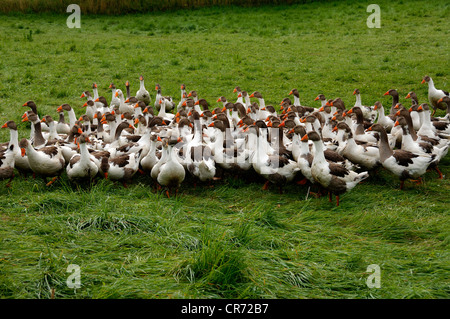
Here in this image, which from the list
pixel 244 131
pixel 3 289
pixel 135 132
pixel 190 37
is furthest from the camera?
pixel 190 37

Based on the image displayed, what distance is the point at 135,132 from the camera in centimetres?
854

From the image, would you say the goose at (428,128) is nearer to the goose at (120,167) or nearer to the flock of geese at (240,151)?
the flock of geese at (240,151)

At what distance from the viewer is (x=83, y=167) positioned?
21.0 feet

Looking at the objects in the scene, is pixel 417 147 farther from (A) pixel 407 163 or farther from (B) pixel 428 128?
(B) pixel 428 128

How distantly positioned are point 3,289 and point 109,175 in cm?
307

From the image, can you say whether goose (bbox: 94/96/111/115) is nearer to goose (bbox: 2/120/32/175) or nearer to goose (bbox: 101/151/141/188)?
goose (bbox: 2/120/32/175)

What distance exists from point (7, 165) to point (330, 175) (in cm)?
505

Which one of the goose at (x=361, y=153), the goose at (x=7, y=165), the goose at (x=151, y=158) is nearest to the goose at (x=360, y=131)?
the goose at (x=361, y=153)

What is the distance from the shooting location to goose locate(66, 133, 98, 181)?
21.0 feet

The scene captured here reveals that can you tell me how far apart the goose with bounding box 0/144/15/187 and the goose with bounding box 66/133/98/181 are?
0.98 meters

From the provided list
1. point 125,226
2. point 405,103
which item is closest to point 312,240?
point 125,226

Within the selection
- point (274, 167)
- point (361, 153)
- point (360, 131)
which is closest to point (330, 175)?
point (274, 167)

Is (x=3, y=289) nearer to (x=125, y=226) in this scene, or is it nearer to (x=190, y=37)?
(x=125, y=226)

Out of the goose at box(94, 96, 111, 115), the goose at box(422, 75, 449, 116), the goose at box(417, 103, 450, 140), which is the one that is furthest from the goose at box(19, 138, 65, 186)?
the goose at box(422, 75, 449, 116)
